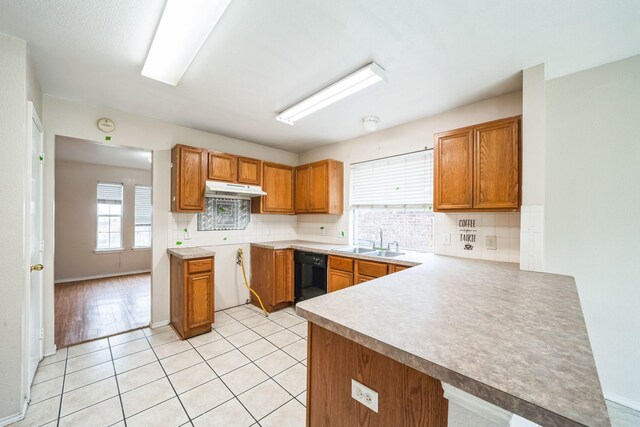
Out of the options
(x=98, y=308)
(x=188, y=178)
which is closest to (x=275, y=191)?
(x=188, y=178)

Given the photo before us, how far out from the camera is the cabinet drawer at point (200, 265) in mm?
2798

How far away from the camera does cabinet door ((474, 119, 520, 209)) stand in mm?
2088

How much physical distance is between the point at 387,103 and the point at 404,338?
2429 millimetres

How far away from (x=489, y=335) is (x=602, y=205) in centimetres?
207

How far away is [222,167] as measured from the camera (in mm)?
3393

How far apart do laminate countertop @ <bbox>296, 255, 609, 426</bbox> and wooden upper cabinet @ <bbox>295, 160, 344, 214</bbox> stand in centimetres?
232

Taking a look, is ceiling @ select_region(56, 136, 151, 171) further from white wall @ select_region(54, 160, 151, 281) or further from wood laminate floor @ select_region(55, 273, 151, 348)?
wood laminate floor @ select_region(55, 273, 151, 348)

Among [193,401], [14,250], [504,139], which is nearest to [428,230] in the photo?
[504,139]

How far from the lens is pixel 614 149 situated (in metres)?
1.96

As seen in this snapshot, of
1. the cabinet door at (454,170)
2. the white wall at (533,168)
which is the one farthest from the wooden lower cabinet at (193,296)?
the white wall at (533,168)

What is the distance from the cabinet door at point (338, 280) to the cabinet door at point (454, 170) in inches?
49.6

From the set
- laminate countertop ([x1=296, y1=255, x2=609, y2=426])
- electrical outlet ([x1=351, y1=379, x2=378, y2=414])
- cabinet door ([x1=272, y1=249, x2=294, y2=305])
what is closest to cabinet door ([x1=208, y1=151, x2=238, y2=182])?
cabinet door ([x1=272, y1=249, x2=294, y2=305])

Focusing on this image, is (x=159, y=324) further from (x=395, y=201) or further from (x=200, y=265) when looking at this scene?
(x=395, y=201)

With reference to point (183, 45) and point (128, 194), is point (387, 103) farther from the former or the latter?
point (128, 194)
